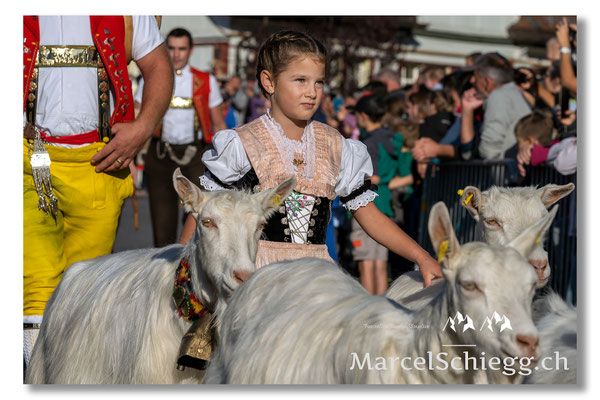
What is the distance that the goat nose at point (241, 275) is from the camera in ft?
11.4

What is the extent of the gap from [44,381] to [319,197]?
149 centimetres

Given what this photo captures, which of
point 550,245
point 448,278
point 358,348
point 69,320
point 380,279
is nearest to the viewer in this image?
point 448,278

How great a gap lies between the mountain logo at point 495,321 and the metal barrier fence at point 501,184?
2177 mm

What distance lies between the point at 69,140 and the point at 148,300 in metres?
1.02

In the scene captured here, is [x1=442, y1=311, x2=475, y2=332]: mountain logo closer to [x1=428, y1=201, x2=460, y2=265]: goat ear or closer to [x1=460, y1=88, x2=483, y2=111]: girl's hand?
[x1=428, y1=201, x2=460, y2=265]: goat ear

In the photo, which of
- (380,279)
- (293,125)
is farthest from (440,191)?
(293,125)

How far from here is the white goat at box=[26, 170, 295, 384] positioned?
3.61 meters

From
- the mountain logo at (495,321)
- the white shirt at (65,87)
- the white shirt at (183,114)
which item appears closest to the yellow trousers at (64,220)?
the white shirt at (65,87)

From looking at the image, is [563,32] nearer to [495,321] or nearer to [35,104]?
[35,104]

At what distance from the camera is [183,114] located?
8289 millimetres

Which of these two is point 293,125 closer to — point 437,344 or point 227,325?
point 227,325

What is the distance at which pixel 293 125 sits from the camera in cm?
438

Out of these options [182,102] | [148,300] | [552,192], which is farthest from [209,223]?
[182,102]

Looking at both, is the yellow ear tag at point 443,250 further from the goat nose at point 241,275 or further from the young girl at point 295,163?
the young girl at point 295,163
